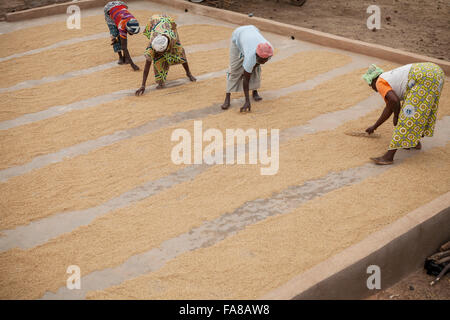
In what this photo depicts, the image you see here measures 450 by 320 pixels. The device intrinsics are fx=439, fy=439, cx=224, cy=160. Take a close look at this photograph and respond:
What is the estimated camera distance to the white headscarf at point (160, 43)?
220 inches

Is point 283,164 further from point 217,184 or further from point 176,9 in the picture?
point 176,9

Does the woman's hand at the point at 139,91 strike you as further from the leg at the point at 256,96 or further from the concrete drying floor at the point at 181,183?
the leg at the point at 256,96

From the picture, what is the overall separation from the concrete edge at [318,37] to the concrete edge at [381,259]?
11.1ft

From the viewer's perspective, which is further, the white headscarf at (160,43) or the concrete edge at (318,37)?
the concrete edge at (318,37)

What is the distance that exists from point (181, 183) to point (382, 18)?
754 centimetres

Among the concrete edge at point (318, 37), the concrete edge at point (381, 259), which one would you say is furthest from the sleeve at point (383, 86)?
the concrete edge at point (318, 37)

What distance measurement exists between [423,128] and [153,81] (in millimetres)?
3856

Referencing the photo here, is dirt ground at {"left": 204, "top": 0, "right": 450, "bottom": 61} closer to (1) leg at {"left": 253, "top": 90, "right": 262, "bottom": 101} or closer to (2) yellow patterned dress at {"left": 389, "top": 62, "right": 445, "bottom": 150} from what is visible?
(1) leg at {"left": 253, "top": 90, "right": 262, "bottom": 101}

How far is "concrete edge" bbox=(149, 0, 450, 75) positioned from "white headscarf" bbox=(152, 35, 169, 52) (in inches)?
122

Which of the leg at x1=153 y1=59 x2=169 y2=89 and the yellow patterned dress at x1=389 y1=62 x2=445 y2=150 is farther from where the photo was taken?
the leg at x1=153 y1=59 x2=169 y2=89

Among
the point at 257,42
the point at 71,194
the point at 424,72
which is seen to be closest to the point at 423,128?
the point at 424,72

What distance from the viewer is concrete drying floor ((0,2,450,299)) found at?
3408mm

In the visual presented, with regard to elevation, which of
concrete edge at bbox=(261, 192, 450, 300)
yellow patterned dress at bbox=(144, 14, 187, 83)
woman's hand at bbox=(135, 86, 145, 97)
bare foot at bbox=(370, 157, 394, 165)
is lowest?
concrete edge at bbox=(261, 192, 450, 300)

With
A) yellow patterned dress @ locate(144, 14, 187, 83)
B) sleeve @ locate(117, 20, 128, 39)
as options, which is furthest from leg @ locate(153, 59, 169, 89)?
sleeve @ locate(117, 20, 128, 39)
